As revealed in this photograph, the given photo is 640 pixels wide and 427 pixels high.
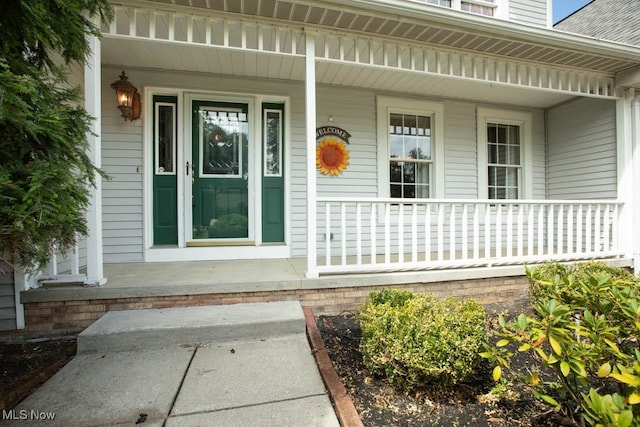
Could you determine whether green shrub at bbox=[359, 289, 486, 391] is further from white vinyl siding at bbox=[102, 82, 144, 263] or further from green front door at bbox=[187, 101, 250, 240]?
white vinyl siding at bbox=[102, 82, 144, 263]

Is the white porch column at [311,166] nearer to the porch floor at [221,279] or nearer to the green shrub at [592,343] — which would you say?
the porch floor at [221,279]

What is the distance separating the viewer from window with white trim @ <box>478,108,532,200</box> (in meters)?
5.18

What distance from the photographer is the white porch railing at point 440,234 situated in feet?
10.4

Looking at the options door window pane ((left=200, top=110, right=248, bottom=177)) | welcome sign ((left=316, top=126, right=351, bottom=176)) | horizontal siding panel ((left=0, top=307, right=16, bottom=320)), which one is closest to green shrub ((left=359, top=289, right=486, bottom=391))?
welcome sign ((left=316, top=126, right=351, bottom=176))

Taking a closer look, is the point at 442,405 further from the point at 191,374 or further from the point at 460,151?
the point at 460,151

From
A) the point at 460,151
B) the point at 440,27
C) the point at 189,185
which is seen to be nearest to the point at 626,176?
the point at 460,151

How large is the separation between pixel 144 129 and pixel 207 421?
358cm

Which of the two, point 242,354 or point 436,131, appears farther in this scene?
point 436,131

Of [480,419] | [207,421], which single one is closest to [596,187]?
[480,419]

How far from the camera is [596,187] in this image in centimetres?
464

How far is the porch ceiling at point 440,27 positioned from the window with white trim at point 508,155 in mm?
1342

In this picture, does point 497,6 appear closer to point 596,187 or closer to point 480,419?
point 596,187

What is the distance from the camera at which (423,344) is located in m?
1.71

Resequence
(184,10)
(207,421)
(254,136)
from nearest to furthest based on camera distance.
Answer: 1. (207,421)
2. (184,10)
3. (254,136)
